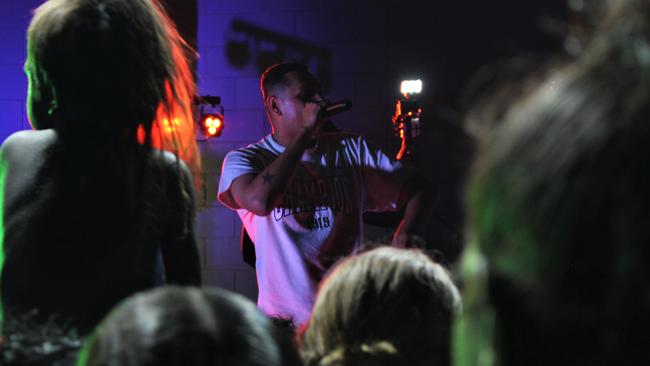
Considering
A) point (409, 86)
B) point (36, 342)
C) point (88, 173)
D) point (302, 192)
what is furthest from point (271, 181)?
point (409, 86)

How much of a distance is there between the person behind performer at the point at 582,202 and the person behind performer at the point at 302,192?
1.86 meters

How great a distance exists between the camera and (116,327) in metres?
0.58

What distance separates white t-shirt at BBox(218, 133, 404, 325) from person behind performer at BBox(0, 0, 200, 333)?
1.34 meters

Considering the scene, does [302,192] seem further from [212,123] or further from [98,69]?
[212,123]

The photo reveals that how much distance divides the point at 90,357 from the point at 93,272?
471 mm

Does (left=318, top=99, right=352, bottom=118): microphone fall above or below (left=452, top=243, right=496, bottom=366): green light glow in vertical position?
above

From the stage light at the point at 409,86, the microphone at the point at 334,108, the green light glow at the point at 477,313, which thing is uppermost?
the stage light at the point at 409,86

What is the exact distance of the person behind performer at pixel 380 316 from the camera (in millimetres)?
881

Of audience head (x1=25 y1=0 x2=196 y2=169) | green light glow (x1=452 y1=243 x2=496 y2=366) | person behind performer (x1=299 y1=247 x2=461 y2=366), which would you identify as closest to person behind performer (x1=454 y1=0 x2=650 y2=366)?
green light glow (x1=452 y1=243 x2=496 y2=366)

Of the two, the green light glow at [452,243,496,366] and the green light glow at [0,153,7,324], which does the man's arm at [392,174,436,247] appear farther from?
the green light glow at [452,243,496,366]

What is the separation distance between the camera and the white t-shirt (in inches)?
96.9

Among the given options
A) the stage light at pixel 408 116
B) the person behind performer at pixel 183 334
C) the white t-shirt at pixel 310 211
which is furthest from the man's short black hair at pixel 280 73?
the person behind performer at pixel 183 334

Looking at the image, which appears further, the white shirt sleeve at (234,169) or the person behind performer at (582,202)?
the white shirt sleeve at (234,169)

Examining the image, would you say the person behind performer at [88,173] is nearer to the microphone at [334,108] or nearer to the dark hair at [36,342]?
the dark hair at [36,342]
